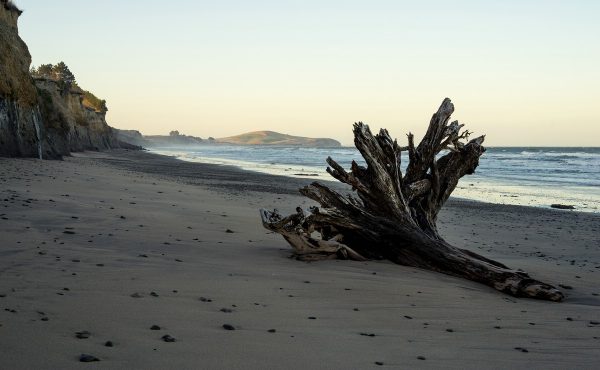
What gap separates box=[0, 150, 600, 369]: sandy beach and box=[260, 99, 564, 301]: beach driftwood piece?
1.08 ft

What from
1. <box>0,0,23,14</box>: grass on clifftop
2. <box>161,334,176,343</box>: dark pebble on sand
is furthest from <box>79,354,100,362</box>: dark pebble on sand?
<box>0,0,23,14</box>: grass on clifftop

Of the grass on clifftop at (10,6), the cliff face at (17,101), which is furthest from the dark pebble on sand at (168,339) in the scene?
the grass on clifftop at (10,6)

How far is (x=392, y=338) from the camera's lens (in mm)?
4574

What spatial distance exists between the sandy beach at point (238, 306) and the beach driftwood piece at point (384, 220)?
0.33 metres

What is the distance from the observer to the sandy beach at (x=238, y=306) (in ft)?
12.8

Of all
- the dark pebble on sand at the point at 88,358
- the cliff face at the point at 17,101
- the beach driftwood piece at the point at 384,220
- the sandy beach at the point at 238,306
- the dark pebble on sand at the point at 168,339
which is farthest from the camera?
the cliff face at the point at 17,101

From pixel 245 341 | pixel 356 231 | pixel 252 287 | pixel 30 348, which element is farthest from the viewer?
pixel 356 231

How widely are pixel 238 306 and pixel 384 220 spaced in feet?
12.2

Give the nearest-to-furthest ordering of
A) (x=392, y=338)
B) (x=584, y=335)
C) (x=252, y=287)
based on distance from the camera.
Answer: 1. (x=392, y=338)
2. (x=584, y=335)
3. (x=252, y=287)

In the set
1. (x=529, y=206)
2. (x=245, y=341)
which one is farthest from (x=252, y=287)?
(x=529, y=206)

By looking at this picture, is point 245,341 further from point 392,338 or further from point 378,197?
point 378,197

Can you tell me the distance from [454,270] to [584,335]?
2.66m

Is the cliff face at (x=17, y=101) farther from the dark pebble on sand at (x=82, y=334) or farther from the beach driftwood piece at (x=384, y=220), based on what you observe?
the dark pebble on sand at (x=82, y=334)

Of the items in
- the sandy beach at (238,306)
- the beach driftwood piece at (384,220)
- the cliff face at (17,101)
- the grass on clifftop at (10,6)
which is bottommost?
the sandy beach at (238,306)
